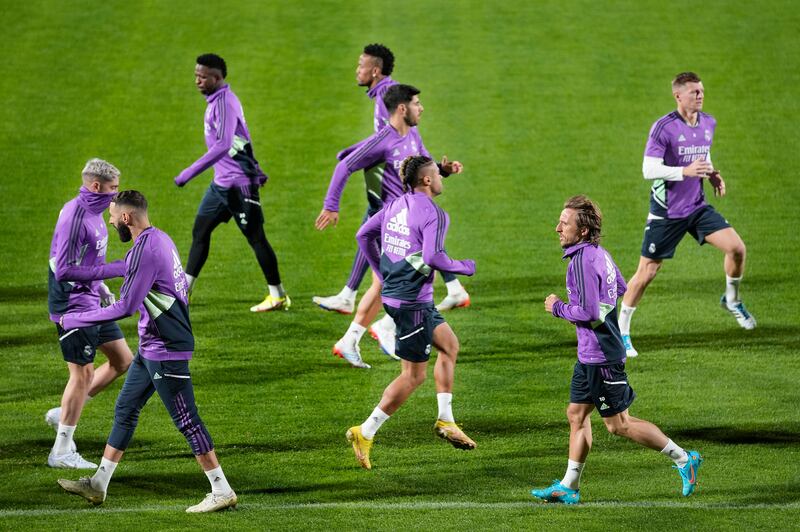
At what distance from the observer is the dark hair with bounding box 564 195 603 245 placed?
804 centimetres

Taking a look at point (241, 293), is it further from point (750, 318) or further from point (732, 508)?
point (732, 508)

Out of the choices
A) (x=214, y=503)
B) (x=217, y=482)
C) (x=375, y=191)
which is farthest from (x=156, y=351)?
(x=375, y=191)

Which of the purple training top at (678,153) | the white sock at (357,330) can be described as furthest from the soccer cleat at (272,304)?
the purple training top at (678,153)

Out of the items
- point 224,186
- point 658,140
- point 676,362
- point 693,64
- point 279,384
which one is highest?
point 693,64

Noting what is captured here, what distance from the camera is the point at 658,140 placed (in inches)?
458

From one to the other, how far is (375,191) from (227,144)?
1.70 m

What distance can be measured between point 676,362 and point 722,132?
8.01m

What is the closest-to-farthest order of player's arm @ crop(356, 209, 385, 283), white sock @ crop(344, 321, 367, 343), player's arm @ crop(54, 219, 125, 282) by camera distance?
player's arm @ crop(54, 219, 125, 282) < player's arm @ crop(356, 209, 385, 283) < white sock @ crop(344, 321, 367, 343)

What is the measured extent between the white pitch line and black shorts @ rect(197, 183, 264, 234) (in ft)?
16.4

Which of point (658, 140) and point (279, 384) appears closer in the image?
point (279, 384)

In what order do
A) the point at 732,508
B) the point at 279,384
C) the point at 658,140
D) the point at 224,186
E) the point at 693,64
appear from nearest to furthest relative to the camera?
the point at 732,508 < the point at 279,384 < the point at 658,140 < the point at 224,186 < the point at 693,64

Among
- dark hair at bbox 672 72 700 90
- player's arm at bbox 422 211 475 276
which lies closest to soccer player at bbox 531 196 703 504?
player's arm at bbox 422 211 475 276

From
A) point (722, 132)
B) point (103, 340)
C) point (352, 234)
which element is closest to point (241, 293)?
point (352, 234)

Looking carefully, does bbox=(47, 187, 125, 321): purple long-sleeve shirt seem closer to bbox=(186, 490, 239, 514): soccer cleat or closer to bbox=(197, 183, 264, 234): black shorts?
bbox=(186, 490, 239, 514): soccer cleat
